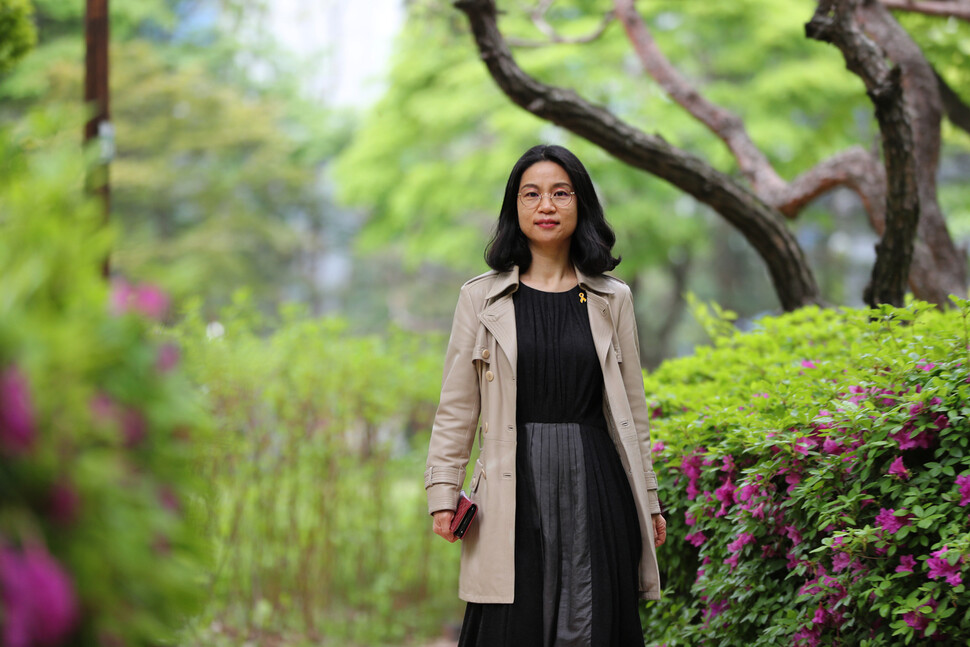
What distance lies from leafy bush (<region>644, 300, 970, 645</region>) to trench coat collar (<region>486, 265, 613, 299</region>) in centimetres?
60

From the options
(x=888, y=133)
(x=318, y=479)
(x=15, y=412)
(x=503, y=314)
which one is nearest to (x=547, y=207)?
(x=503, y=314)

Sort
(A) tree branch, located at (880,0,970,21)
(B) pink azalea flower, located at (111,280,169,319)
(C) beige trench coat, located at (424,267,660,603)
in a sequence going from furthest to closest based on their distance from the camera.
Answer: (A) tree branch, located at (880,0,970,21)
(C) beige trench coat, located at (424,267,660,603)
(B) pink azalea flower, located at (111,280,169,319)

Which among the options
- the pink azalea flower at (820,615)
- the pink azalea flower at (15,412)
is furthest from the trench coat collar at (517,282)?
the pink azalea flower at (15,412)

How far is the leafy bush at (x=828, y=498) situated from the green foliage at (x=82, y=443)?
172 cm

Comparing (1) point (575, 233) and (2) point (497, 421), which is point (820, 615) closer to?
(2) point (497, 421)

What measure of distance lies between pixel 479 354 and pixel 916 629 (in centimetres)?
141

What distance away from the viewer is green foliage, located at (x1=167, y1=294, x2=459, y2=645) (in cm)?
664

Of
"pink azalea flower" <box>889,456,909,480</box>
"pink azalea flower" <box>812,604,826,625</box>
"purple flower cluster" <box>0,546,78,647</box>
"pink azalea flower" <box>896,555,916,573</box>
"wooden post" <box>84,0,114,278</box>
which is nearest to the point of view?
"purple flower cluster" <box>0,546,78,647</box>

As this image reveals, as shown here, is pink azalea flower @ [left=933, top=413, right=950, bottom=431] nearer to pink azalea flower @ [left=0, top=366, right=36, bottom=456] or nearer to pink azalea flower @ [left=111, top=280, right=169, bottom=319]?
pink azalea flower @ [left=111, top=280, right=169, bottom=319]

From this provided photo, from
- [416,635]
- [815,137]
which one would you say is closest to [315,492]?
[416,635]

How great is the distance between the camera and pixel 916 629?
249 centimetres

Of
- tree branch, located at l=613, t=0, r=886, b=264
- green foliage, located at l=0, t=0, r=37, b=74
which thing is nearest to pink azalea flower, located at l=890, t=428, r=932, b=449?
tree branch, located at l=613, t=0, r=886, b=264

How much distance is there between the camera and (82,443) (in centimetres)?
140

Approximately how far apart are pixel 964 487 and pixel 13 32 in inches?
192
